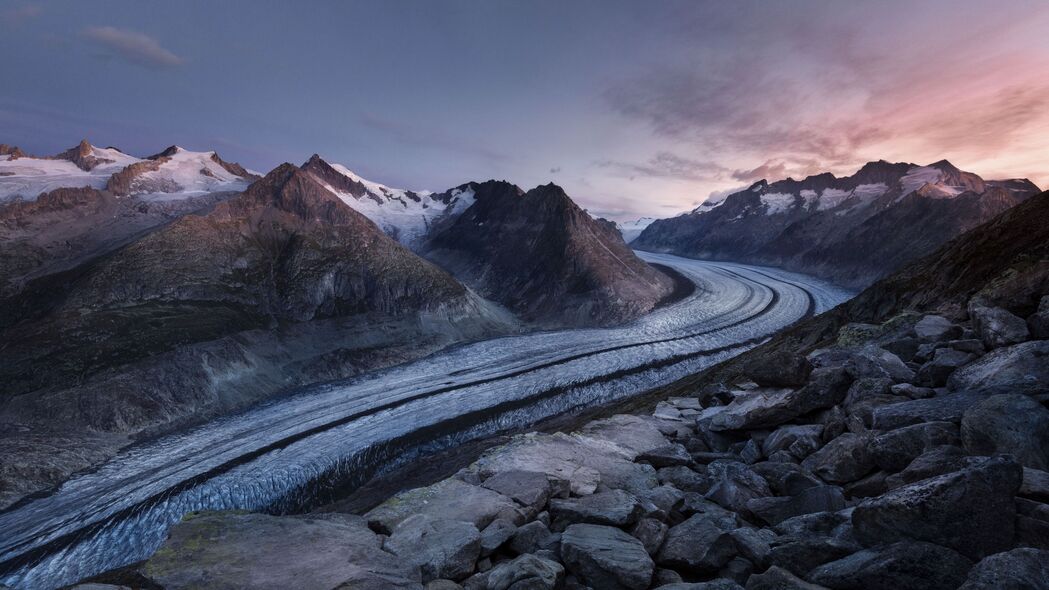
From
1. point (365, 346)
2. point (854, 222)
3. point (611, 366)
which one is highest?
point (854, 222)

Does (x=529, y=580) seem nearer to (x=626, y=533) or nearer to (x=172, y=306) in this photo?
(x=626, y=533)

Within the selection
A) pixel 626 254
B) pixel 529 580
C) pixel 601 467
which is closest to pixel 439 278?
pixel 626 254

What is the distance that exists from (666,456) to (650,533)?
426 cm

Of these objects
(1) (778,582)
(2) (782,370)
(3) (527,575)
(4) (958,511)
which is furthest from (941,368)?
(3) (527,575)

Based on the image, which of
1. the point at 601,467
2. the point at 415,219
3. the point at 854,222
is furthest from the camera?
the point at 415,219

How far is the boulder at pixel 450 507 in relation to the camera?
9.21m

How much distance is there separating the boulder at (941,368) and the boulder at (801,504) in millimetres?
5002

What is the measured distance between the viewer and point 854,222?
131 meters

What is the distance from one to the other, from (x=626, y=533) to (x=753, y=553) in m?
2.05

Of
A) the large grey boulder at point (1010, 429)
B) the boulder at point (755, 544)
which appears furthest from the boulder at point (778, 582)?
the large grey boulder at point (1010, 429)

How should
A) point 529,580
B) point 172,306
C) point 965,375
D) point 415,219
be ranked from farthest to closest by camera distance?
point 415,219
point 172,306
point 965,375
point 529,580

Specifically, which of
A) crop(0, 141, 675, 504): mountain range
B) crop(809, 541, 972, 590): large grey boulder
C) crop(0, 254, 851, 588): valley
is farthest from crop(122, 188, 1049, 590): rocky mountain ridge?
crop(0, 141, 675, 504): mountain range

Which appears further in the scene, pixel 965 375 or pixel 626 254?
pixel 626 254

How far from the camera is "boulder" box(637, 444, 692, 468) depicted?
37.4 ft
